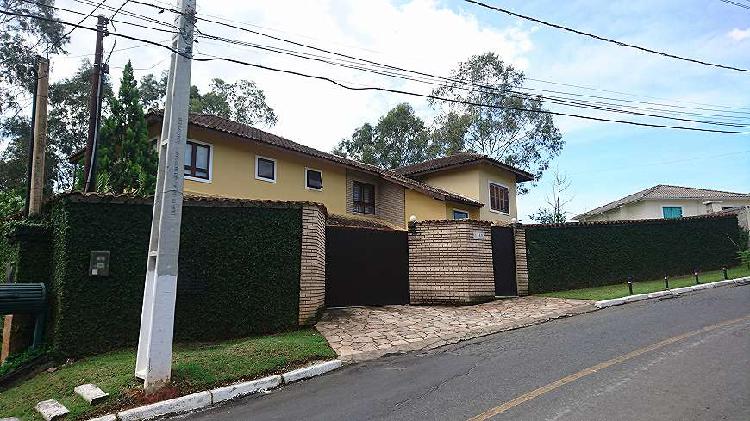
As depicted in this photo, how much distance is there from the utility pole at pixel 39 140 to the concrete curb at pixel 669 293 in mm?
13616

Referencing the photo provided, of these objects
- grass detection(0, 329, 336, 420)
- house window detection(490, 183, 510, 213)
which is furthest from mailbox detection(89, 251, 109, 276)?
house window detection(490, 183, 510, 213)

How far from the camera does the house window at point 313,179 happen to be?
69.2 feet

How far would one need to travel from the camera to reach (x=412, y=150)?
132 feet

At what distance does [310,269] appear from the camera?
1065cm

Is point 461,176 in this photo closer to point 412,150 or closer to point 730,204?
point 412,150

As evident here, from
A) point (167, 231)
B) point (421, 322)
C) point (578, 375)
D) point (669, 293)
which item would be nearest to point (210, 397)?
point (167, 231)

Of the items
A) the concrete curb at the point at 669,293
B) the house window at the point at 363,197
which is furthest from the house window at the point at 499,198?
the concrete curb at the point at 669,293

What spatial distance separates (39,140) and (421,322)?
957 cm

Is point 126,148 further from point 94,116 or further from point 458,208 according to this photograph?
point 458,208

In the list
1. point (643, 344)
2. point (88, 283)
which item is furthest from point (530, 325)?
point (88, 283)

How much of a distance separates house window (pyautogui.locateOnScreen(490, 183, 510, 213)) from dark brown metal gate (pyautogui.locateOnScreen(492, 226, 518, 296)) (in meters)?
11.0

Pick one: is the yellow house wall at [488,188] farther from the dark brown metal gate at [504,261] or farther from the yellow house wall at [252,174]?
the dark brown metal gate at [504,261]

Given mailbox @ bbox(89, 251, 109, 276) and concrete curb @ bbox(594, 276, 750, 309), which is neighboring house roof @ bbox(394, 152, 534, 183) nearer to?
concrete curb @ bbox(594, 276, 750, 309)

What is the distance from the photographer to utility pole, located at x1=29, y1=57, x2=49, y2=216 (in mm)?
10180
